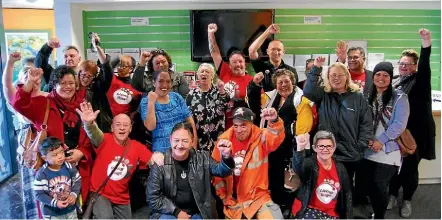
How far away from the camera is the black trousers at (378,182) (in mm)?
2898

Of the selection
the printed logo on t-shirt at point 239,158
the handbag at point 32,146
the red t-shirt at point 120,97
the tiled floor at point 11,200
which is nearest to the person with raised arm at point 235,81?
the printed logo on t-shirt at point 239,158

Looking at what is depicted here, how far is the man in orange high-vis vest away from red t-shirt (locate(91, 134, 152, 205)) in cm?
57

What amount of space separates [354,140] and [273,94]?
64 cm

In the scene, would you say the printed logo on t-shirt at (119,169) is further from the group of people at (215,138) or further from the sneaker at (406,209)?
the sneaker at (406,209)

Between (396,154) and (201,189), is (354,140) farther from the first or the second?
(201,189)

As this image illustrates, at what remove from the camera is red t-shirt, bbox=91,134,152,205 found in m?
2.75

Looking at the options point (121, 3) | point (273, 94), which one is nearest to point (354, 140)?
point (273, 94)

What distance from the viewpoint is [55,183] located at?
99.5 inches

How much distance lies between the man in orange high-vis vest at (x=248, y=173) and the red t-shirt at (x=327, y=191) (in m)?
0.27

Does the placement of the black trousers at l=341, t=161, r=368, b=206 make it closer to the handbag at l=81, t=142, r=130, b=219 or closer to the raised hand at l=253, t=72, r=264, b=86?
the raised hand at l=253, t=72, r=264, b=86

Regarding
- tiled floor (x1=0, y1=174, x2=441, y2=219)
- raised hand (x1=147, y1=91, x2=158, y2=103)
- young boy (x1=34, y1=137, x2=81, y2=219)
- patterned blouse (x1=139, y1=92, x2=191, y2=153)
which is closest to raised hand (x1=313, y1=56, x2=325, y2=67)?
patterned blouse (x1=139, y1=92, x2=191, y2=153)

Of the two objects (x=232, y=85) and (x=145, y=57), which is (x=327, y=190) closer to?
(x=232, y=85)

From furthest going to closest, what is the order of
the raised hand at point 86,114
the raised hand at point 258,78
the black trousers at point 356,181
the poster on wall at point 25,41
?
1. the poster on wall at point 25,41
2. the raised hand at point 258,78
3. the black trousers at point 356,181
4. the raised hand at point 86,114

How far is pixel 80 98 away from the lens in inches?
110
